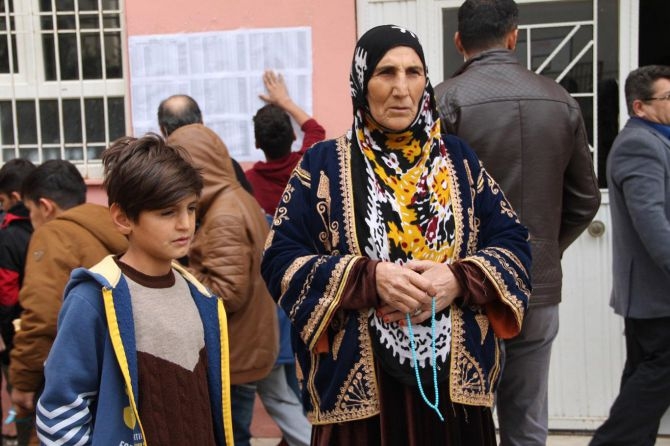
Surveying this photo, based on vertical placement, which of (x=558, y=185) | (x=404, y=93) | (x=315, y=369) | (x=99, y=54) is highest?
(x=99, y=54)

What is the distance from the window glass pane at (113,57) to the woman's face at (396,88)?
2734 mm

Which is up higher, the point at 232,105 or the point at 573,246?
the point at 232,105

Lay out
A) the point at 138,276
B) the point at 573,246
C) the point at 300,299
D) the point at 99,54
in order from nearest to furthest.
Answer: the point at 138,276 < the point at 300,299 < the point at 573,246 < the point at 99,54

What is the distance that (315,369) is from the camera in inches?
91.0

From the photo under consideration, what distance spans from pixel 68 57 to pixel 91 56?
0.46ft

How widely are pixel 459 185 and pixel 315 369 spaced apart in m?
0.66

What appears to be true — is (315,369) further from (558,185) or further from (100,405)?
(558,185)

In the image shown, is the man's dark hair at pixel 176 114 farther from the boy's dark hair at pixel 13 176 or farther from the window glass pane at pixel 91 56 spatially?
the window glass pane at pixel 91 56

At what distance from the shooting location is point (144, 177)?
6.74ft

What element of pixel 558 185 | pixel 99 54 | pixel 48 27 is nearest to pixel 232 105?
pixel 99 54

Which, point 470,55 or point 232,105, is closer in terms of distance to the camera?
point 470,55

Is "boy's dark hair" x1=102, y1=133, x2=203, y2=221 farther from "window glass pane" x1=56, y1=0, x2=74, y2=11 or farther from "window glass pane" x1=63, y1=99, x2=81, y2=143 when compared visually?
"window glass pane" x1=56, y1=0, x2=74, y2=11

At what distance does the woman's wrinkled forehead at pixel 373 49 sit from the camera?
88.4 inches

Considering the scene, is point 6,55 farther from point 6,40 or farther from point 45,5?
point 45,5
